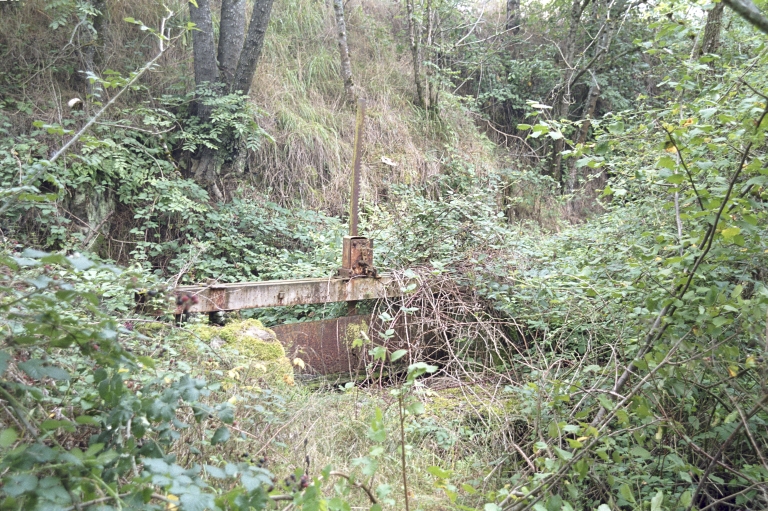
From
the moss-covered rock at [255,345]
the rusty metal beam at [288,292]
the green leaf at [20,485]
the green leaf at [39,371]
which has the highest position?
the green leaf at [39,371]

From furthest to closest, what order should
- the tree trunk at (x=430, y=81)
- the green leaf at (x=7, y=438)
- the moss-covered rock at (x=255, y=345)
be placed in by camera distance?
the tree trunk at (x=430, y=81) → the moss-covered rock at (x=255, y=345) → the green leaf at (x=7, y=438)

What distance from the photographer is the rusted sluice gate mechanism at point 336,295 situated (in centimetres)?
403

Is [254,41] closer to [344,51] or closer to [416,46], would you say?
[344,51]

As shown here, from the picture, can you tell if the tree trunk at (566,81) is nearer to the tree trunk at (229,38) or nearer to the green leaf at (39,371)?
the tree trunk at (229,38)

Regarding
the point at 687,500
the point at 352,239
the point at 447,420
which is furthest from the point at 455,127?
the point at 687,500

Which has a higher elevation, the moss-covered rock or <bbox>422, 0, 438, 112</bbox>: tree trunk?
<bbox>422, 0, 438, 112</bbox>: tree trunk

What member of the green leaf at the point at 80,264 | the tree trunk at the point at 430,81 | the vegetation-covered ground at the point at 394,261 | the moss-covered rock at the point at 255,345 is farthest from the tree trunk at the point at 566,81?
the green leaf at the point at 80,264

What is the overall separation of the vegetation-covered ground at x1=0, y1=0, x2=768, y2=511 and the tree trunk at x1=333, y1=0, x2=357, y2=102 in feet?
1.16

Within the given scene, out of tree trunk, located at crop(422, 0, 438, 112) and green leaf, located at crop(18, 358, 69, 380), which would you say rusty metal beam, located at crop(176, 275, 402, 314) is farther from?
tree trunk, located at crop(422, 0, 438, 112)

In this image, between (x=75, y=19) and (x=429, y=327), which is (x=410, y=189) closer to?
(x=429, y=327)

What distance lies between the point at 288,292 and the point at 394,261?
3.87ft

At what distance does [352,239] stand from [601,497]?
2.48m

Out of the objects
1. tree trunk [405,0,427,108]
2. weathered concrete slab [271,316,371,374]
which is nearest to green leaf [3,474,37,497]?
weathered concrete slab [271,316,371,374]

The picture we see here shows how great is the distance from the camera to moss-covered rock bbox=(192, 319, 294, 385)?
3.06 metres
